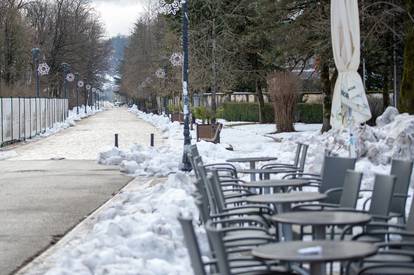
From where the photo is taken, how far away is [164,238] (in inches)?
345

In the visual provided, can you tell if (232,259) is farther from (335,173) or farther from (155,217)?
(155,217)

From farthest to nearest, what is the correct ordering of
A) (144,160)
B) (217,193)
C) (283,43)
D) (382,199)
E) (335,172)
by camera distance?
(283,43), (144,160), (335,172), (217,193), (382,199)

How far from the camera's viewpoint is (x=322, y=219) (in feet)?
17.9

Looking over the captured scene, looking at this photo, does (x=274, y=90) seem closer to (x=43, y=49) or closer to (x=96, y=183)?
(x=96, y=183)

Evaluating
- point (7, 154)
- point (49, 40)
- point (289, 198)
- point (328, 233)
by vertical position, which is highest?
A: point (49, 40)

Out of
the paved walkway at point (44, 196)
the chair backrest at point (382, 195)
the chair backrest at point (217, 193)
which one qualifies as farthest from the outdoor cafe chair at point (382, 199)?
the paved walkway at point (44, 196)

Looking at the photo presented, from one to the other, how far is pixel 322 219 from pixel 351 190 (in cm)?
142

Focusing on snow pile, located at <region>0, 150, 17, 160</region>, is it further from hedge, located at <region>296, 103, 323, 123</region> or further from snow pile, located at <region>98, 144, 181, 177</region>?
hedge, located at <region>296, 103, 323, 123</region>

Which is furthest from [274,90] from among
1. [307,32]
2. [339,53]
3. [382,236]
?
[382,236]

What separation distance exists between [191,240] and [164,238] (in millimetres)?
4555

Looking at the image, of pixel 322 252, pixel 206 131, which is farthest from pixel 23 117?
pixel 322 252

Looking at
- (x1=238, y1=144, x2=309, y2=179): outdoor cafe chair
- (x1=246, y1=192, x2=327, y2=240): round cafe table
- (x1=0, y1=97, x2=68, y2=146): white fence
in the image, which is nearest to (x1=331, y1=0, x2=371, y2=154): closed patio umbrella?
(x1=238, y1=144, x2=309, y2=179): outdoor cafe chair

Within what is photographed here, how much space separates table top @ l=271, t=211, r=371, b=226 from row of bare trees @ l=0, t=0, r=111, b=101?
6229cm

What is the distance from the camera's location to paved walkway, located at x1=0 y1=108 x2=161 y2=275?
33.1 ft
